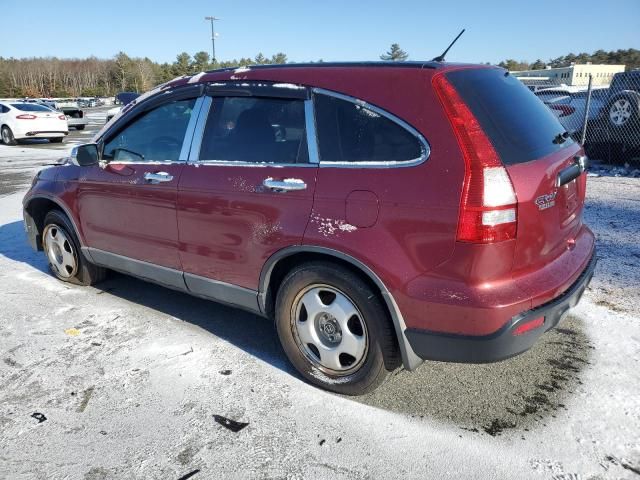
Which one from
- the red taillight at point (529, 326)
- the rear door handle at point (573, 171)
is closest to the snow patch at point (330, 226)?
the red taillight at point (529, 326)

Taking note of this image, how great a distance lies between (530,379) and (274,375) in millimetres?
1548

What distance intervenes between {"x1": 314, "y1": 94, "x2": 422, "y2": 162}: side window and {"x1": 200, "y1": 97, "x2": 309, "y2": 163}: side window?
0.45 feet

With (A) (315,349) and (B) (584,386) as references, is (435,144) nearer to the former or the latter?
(A) (315,349)

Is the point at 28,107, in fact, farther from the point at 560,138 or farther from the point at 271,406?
the point at 560,138

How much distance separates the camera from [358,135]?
102 inches

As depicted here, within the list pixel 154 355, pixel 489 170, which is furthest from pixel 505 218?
pixel 154 355

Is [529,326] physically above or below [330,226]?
below

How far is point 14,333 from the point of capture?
369 centimetres

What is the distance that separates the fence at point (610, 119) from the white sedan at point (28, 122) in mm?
15909

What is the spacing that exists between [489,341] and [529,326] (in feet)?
0.74

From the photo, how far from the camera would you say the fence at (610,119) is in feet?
30.0

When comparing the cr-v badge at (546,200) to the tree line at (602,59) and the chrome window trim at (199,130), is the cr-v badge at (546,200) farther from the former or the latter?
the tree line at (602,59)

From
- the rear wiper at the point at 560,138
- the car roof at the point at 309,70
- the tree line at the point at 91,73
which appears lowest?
the rear wiper at the point at 560,138

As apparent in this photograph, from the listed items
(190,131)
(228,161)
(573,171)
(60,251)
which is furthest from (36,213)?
(573,171)
